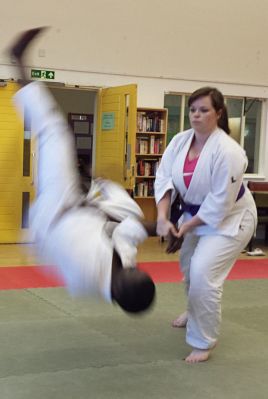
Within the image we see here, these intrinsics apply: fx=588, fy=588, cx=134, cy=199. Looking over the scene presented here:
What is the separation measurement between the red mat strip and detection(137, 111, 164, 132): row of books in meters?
2.60

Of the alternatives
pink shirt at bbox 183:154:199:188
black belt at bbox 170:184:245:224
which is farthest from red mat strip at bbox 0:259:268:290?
pink shirt at bbox 183:154:199:188

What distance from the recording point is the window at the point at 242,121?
30.4 ft

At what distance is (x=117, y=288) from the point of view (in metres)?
2.23

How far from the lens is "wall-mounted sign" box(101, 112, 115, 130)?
27.3ft

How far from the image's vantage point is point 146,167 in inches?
349

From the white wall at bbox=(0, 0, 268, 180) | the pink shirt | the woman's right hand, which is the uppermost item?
the white wall at bbox=(0, 0, 268, 180)

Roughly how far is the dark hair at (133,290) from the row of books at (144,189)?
6474 millimetres

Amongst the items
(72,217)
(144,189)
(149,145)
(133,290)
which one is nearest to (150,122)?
(149,145)

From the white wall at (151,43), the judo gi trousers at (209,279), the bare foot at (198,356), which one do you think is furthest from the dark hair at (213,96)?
the white wall at (151,43)

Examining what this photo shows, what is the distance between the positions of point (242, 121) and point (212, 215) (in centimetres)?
663

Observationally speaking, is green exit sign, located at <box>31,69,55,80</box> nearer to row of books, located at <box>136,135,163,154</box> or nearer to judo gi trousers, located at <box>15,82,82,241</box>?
row of books, located at <box>136,135,163,154</box>

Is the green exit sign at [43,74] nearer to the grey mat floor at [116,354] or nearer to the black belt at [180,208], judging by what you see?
the grey mat floor at [116,354]

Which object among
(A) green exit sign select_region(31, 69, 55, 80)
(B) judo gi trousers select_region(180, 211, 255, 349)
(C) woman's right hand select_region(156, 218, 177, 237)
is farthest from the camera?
(A) green exit sign select_region(31, 69, 55, 80)

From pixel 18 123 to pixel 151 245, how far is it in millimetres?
2480
